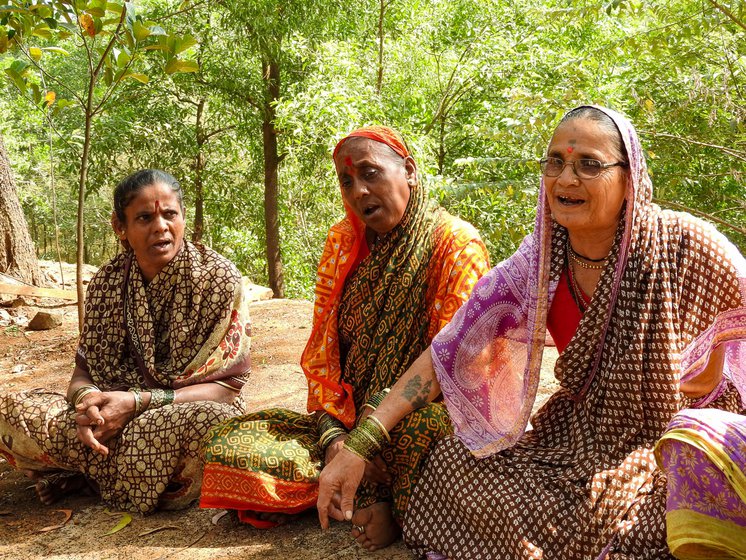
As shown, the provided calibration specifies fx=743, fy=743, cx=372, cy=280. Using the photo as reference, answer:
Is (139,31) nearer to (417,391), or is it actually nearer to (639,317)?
(417,391)

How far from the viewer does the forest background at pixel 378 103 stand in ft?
21.1

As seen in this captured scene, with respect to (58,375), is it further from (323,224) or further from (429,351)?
(323,224)

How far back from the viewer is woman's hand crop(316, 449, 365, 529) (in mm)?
2508

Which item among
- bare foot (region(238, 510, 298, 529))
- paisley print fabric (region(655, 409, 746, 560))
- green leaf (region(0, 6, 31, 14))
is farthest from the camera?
green leaf (region(0, 6, 31, 14))

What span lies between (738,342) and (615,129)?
31.9 inches

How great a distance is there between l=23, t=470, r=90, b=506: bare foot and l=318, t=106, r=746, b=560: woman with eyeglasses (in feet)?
5.66

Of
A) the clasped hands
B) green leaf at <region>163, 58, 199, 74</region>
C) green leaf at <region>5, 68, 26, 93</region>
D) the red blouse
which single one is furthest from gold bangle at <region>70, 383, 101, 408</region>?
the red blouse

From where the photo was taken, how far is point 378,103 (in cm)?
959

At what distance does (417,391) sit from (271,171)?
879 centimetres

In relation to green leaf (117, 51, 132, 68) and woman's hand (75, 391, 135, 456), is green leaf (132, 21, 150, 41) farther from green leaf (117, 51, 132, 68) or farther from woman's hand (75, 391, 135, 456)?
woman's hand (75, 391, 135, 456)

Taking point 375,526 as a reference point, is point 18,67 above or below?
above

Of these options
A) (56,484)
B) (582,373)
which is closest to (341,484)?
(582,373)

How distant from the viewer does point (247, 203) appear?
12.9 metres

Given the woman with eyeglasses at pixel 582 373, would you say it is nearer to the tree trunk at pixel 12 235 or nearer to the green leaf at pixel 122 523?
the green leaf at pixel 122 523
